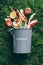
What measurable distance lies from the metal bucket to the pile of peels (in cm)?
8

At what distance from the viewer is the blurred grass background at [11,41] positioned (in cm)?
321

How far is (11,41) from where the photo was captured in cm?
323

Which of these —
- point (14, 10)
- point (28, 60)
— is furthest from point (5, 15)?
point (28, 60)

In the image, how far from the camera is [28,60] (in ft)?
10.6

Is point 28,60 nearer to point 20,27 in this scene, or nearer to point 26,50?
point 26,50

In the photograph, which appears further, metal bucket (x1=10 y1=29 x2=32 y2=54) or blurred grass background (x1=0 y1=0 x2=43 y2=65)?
blurred grass background (x1=0 y1=0 x2=43 y2=65)

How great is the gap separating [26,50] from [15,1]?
598 mm

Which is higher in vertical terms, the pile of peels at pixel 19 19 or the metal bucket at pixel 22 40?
the pile of peels at pixel 19 19

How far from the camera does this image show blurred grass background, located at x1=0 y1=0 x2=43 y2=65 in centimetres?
321

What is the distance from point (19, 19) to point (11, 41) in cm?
28

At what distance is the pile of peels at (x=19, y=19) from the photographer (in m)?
3.14

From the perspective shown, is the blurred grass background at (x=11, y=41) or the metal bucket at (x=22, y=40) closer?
the metal bucket at (x=22, y=40)

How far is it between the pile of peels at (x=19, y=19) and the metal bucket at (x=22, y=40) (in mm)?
77

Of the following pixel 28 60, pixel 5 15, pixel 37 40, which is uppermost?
pixel 5 15
